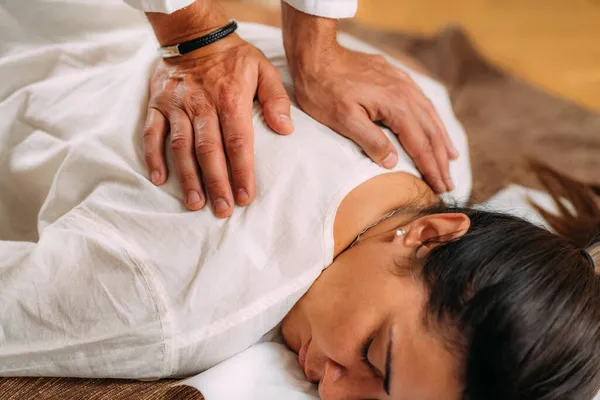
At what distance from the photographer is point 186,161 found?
91 cm

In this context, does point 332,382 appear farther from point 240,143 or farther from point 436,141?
point 436,141

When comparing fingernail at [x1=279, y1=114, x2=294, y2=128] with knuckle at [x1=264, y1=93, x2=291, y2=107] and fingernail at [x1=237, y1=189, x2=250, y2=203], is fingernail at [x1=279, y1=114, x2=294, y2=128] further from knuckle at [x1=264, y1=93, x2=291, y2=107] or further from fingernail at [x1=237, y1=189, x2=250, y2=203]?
fingernail at [x1=237, y1=189, x2=250, y2=203]

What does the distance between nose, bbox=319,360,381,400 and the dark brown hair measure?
Answer: 0.13 meters

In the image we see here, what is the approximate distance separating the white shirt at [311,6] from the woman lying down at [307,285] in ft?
0.75

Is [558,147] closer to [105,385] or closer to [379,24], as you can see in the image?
[379,24]

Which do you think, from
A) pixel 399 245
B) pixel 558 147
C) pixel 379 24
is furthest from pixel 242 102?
pixel 379 24

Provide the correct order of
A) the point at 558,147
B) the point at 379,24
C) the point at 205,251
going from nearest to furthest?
1. the point at 205,251
2. the point at 558,147
3. the point at 379,24

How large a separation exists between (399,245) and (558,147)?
3.23 ft

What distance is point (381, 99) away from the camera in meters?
1.04

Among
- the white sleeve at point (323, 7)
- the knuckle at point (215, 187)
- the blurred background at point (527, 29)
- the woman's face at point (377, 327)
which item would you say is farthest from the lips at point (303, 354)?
the blurred background at point (527, 29)

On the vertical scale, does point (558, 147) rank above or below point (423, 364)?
below

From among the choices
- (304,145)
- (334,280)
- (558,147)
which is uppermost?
(304,145)

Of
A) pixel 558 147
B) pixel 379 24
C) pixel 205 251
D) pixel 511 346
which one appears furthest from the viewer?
pixel 379 24

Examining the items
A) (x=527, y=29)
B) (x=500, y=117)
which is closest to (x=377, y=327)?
(x=500, y=117)
